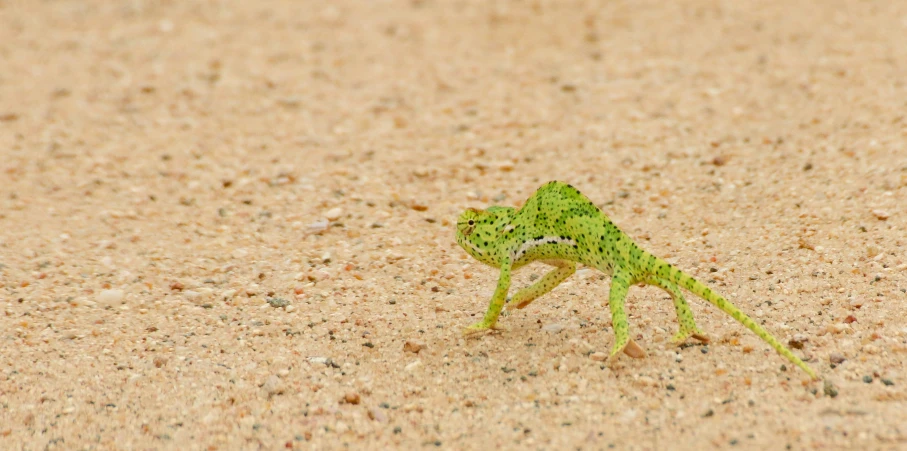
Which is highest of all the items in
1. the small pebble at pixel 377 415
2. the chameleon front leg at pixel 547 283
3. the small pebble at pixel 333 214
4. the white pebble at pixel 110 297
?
the chameleon front leg at pixel 547 283

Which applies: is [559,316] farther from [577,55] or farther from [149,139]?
Result: [577,55]

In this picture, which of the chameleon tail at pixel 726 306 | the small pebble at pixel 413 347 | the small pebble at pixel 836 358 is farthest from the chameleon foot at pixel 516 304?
the small pebble at pixel 836 358

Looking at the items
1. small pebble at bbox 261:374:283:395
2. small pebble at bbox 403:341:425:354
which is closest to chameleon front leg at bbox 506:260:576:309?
small pebble at bbox 403:341:425:354

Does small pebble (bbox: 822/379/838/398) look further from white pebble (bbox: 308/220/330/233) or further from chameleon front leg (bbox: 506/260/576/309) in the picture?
white pebble (bbox: 308/220/330/233)

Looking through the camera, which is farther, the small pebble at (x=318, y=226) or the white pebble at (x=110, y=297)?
the small pebble at (x=318, y=226)

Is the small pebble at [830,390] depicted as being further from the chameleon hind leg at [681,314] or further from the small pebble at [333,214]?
the small pebble at [333,214]
